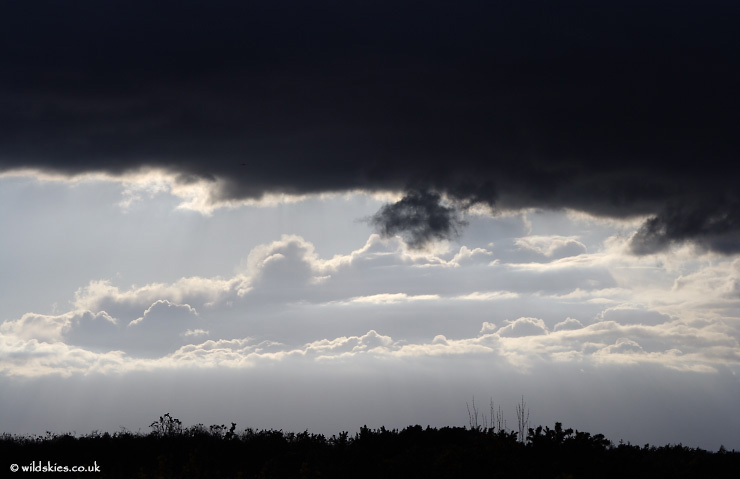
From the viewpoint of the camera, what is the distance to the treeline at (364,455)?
1894 centimetres

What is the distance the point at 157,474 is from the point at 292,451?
5.44 m

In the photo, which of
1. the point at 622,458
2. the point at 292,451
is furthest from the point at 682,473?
the point at 292,451

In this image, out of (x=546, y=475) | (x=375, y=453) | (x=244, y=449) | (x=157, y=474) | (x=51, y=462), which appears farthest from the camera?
(x=244, y=449)

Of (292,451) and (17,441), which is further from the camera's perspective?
(17,441)

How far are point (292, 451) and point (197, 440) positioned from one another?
430cm

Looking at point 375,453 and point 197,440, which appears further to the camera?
point 197,440

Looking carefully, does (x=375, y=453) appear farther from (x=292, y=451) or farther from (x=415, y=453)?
(x=292, y=451)

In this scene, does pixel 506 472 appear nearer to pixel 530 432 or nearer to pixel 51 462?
pixel 530 432

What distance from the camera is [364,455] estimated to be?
21.1 meters

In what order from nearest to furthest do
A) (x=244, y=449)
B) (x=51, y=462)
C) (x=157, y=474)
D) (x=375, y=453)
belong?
(x=157, y=474)
(x=375, y=453)
(x=51, y=462)
(x=244, y=449)

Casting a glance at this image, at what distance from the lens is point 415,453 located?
2061cm

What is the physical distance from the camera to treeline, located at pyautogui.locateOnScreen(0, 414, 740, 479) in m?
18.9

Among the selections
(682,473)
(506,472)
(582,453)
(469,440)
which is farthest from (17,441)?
(682,473)

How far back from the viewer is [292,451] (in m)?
23.7
